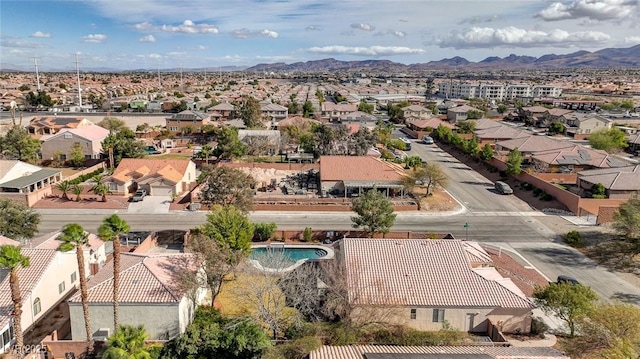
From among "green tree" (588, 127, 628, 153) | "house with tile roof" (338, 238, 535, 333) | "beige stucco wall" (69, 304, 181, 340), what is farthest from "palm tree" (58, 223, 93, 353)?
"green tree" (588, 127, 628, 153)

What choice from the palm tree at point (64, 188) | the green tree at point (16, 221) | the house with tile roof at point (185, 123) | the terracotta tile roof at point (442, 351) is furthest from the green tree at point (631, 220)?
the house with tile roof at point (185, 123)

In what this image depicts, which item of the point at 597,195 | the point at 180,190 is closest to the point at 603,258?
the point at 597,195

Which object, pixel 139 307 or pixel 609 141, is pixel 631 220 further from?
pixel 609 141

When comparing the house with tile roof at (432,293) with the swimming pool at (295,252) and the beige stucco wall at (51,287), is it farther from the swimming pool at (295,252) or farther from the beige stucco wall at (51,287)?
the beige stucco wall at (51,287)

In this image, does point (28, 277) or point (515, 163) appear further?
point (515, 163)

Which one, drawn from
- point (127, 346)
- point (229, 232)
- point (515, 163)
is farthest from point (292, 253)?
point (515, 163)
